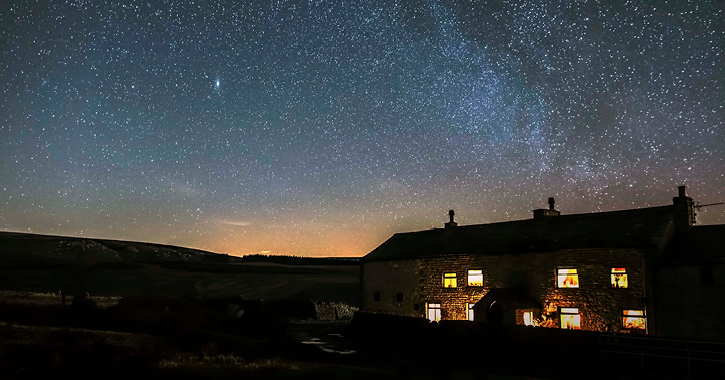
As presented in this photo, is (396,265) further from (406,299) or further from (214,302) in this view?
(214,302)

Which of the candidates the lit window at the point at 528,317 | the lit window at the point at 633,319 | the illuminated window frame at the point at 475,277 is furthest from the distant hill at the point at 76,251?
the lit window at the point at 633,319

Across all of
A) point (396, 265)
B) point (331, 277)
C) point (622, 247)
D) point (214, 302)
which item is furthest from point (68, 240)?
point (622, 247)

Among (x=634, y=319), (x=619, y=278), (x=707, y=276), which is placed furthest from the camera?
(x=619, y=278)

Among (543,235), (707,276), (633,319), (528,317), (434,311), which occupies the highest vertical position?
(543,235)

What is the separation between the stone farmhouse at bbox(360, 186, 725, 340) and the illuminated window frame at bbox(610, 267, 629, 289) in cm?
5

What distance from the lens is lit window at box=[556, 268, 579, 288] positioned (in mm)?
29094

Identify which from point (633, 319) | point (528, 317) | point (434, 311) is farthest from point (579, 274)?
point (434, 311)

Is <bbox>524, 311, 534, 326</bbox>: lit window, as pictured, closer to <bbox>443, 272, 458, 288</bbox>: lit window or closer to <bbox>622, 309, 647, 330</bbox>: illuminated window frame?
<bbox>622, 309, 647, 330</bbox>: illuminated window frame

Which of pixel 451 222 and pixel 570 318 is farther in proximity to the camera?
pixel 451 222

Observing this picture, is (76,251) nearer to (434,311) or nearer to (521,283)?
(434,311)

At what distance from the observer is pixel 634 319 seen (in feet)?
87.1

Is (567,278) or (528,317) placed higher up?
(567,278)

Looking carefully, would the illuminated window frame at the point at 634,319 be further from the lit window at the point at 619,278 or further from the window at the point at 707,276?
the window at the point at 707,276

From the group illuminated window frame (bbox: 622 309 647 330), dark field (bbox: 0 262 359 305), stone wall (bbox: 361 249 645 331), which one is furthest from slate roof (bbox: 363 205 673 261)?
dark field (bbox: 0 262 359 305)
